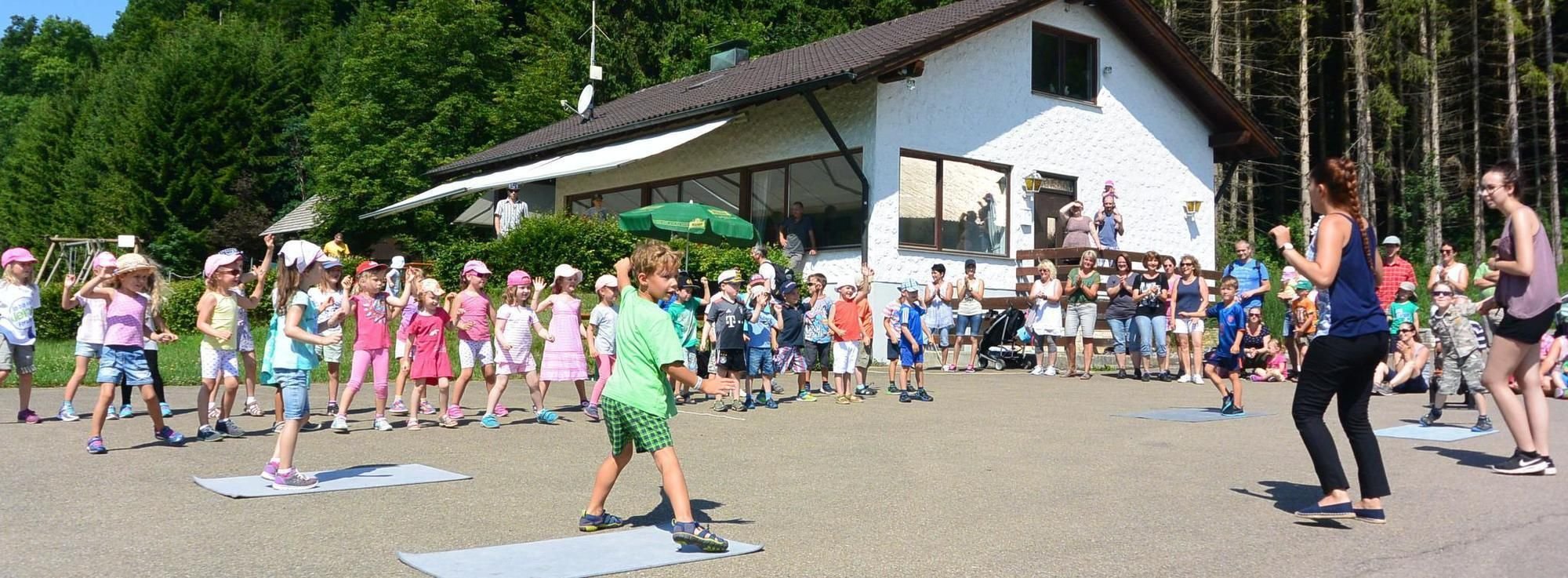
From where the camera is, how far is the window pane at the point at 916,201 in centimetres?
2105

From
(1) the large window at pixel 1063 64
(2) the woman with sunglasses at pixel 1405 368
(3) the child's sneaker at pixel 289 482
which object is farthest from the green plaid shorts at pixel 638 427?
(1) the large window at pixel 1063 64

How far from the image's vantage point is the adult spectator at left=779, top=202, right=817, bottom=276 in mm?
21328

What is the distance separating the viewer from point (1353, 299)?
6160mm

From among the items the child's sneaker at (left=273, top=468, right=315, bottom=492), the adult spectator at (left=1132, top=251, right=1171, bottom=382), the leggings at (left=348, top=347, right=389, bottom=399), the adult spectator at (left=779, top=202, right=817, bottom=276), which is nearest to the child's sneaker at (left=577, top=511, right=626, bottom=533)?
the child's sneaker at (left=273, top=468, right=315, bottom=492)

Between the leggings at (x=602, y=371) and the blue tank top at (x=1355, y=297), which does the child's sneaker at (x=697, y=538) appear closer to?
the blue tank top at (x=1355, y=297)

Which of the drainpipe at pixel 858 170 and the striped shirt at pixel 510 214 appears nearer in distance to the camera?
the drainpipe at pixel 858 170

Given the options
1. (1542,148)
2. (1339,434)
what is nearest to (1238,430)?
(1339,434)

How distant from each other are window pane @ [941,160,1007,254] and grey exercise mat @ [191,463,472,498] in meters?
14.7

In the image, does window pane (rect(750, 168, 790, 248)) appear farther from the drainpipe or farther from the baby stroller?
the baby stroller

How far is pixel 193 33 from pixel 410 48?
731 inches

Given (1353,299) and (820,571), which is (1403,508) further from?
(820,571)

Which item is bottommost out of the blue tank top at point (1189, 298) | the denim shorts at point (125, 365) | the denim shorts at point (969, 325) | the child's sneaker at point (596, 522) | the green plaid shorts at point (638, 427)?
the child's sneaker at point (596, 522)

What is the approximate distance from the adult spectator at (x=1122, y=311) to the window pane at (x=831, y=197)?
4.81m

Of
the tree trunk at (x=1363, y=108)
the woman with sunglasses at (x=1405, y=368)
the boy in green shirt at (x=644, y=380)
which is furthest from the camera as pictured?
the tree trunk at (x=1363, y=108)
